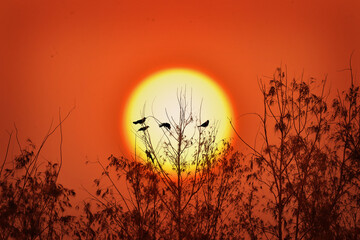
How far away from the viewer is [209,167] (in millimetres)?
9844

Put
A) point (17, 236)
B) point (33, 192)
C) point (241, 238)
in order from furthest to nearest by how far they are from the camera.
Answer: point (241, 238), point (33, 192), point (17, 236)

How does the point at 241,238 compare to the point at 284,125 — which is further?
the point at 241,238

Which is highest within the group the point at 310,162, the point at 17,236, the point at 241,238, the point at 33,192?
the point at 310,162

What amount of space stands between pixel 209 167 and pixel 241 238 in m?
2.00

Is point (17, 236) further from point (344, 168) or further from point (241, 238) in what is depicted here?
point (344, 168)

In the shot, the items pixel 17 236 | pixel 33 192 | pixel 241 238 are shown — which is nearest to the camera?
pixel 17 236

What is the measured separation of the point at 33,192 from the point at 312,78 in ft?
20.3

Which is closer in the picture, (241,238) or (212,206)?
(212,206)

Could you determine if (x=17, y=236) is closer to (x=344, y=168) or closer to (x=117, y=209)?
(x=117, y=209)

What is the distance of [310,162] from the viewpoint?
9797 mm

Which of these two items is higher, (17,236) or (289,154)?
(289,154)

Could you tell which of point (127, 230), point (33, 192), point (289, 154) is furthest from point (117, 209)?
point (289, 154)

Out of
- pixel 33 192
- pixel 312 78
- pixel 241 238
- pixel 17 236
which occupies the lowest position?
pixel 17 236

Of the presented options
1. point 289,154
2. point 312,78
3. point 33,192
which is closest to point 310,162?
point 289,154
